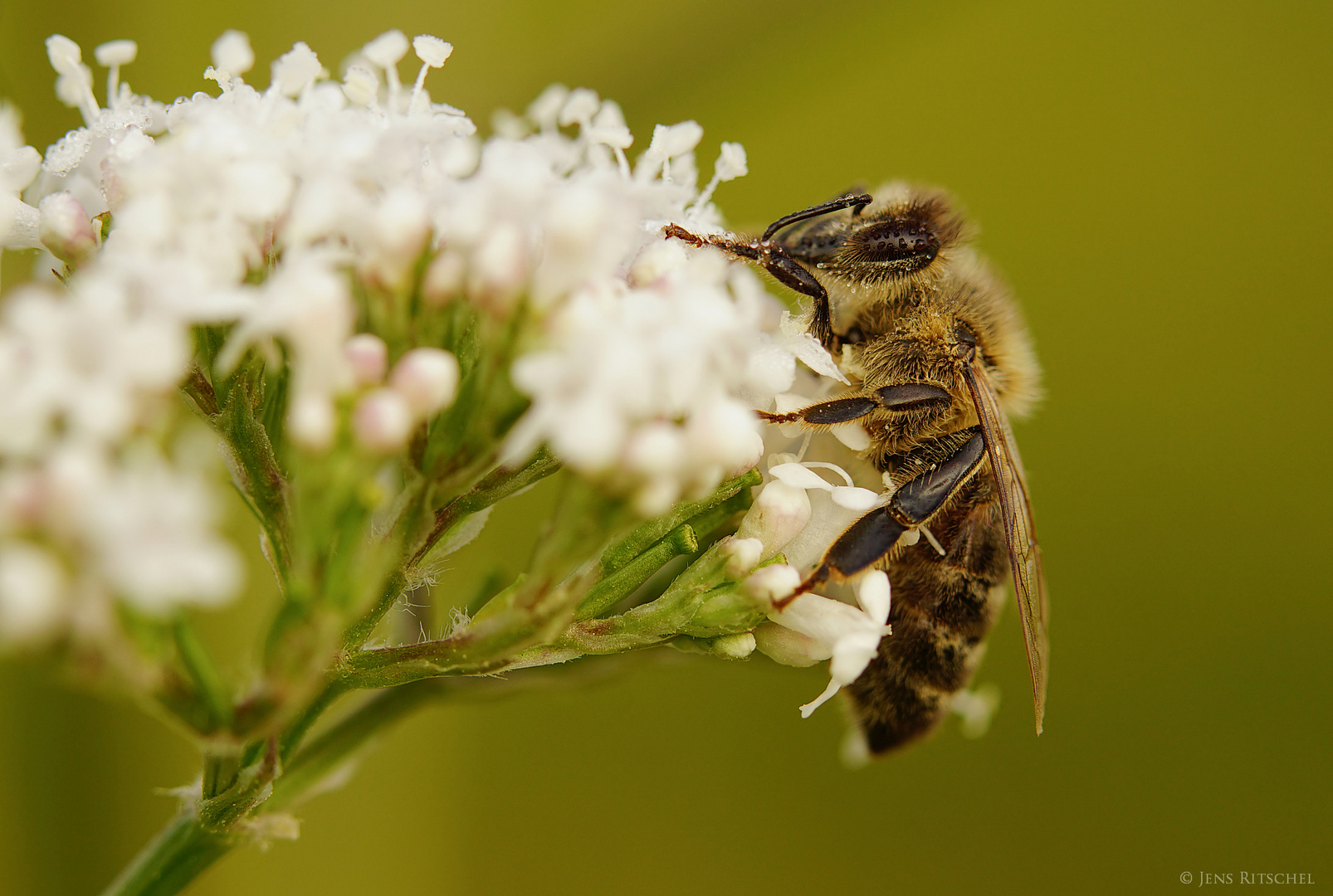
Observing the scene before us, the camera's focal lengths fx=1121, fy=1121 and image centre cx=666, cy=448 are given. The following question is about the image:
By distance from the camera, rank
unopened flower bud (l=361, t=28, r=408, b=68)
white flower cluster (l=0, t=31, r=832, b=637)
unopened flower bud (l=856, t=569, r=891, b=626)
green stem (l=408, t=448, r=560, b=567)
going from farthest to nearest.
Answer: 1. unopened flower bud (l=361, t=28, r=408, b=68)
2. unopened flower bud (l=856, t=569, r=891, b=626)
3. green stem (l=408, t=448, r=560, b=567)
4. white flower cluster (l=0, t=31, r=832, b=637)

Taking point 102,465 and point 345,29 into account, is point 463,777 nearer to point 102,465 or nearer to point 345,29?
point 345,29

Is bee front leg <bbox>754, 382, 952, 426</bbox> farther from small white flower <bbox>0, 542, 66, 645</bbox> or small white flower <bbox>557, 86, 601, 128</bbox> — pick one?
small white flower <bbox>0, 542, 66, 645</bbox>

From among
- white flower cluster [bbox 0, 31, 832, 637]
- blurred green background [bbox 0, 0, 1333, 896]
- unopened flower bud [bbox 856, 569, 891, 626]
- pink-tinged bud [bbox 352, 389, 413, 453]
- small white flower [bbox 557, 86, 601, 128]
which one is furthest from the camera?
blurred green background [bbox 0, 0, 1333, 896]

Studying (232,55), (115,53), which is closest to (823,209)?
(232,55)

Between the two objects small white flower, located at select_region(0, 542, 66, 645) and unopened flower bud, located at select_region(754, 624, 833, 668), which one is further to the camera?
unopened flower bud, located at select_region(754, 624, 833, 668)

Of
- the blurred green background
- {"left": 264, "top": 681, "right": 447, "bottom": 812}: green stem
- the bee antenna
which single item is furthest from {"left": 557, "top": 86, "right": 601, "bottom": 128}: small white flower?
the blurred green background

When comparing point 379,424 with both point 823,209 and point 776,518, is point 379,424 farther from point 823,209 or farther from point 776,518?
point 823,209

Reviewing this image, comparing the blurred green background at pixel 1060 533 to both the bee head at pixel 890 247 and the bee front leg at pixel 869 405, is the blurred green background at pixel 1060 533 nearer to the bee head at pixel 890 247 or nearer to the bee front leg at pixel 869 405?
the bee head at pixel 890 247
